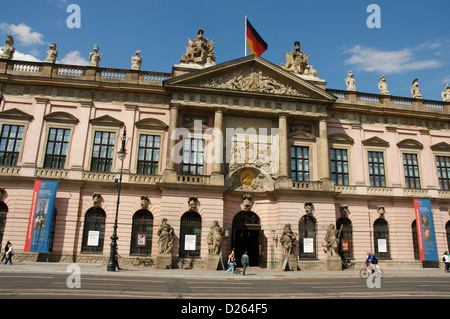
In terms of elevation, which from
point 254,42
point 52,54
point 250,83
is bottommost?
point 250,83

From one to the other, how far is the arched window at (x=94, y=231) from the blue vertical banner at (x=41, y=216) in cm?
261

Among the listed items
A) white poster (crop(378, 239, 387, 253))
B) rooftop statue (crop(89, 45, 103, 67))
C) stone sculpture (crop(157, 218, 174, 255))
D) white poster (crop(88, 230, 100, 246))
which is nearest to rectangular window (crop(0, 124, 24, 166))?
rooftop statue (crop(89, 45, 103, 67))

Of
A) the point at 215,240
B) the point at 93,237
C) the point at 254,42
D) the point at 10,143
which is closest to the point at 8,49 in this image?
the point at 10,143

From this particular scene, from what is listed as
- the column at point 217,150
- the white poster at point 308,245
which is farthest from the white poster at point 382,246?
the column at point 217,150

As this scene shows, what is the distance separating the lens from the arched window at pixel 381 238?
29.7m

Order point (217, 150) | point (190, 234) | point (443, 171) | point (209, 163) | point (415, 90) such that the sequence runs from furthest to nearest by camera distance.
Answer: point (415, 90) → point (443, 171) → point (209, 163) → point (217, 150) → point (190, 234)

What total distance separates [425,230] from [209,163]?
68.3 feet

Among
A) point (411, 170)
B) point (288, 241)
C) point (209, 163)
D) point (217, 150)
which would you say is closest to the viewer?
point (288, 241)

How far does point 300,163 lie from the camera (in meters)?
30.6

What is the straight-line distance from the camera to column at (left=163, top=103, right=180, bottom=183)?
26.8 metres

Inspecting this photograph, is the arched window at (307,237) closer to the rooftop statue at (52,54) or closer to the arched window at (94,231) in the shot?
the arched window at (94,231)

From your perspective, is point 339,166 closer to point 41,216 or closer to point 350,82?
point 350,82

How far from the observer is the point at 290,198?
27.9 m

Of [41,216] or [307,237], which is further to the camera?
[307,237]
